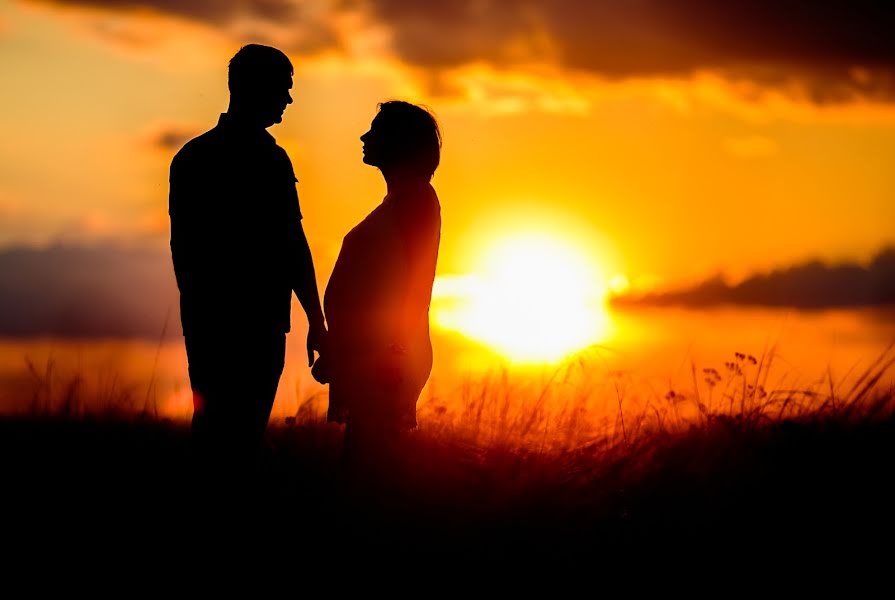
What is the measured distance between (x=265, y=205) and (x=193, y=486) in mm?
1499

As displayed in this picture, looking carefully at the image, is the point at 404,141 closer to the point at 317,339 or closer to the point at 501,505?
the point at 317,339

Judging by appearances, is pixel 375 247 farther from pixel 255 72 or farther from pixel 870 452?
pixel 870 452

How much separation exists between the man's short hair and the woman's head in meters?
0.76

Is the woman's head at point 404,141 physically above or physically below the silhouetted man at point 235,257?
above

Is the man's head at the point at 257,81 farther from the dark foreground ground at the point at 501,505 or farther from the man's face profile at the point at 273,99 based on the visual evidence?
the dark foreground ground at the point at 501,505

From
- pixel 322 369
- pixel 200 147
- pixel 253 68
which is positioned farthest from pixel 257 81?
pixel 322 369

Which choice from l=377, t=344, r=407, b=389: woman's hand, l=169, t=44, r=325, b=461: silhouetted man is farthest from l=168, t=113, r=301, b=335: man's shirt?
l=377, t=344, r=407, b=389: woman's hand

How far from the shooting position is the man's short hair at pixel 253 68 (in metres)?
5.14

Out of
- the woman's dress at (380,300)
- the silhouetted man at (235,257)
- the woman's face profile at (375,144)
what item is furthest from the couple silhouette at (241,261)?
the woman's face profile at (375,144)

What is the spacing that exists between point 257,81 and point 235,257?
91 cm

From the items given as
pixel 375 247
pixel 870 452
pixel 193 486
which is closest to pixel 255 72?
pixel 375 247

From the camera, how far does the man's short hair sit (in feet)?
16.9

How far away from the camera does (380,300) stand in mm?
5609

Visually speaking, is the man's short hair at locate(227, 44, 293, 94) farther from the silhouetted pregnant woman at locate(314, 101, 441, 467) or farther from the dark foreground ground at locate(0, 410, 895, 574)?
the dark foreground ground at locate(0, 410, 895, 574)
